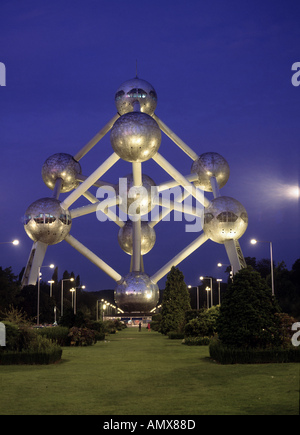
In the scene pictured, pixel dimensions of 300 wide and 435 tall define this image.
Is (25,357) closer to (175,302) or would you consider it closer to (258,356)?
(258,356)

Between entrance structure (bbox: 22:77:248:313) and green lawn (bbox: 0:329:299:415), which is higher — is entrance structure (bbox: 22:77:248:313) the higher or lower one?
the higher one

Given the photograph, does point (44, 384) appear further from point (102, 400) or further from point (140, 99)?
point (140, 99)

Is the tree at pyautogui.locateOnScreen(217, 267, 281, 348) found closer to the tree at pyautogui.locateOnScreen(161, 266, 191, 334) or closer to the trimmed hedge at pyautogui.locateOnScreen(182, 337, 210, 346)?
the trimmed hedge at pyautogui.locateOnScreen(182, 337, 210, 346)

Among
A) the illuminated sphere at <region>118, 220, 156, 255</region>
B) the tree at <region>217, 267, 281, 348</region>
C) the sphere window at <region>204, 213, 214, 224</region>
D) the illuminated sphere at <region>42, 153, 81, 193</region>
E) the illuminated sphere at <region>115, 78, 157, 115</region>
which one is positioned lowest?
the tree at <region>217, 267, 281, 348</region>

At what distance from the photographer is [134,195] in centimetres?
Result: 4703

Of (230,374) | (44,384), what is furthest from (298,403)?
(44,384)

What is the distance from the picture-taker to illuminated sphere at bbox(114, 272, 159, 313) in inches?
1801

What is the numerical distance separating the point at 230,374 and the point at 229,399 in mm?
4581

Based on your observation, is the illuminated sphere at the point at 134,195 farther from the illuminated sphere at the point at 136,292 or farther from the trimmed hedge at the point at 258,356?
the trimmed hedge at the point at 258,356

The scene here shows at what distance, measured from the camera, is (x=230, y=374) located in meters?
16.0

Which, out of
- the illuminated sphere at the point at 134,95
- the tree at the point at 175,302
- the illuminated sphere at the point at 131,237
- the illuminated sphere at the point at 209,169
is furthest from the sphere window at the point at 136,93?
the tree at the point at 175,302

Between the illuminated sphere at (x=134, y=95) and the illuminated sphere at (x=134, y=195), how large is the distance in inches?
239

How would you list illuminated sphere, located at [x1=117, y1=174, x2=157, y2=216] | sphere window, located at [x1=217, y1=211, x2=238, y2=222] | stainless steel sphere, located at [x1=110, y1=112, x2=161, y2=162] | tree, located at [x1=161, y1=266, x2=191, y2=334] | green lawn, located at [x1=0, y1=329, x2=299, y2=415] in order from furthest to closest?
1. illuminated sphere, located at [x1=117, y1=174, x2=157, y2=216]
2. tree, located at [x1=161, y1=266, x2=191, y2=334]
3. sphere window, located at [x1=217, y1=211, x2=238, y2=222]
4. stainless steel sphere, located at [x1=110, y1=112, x2=161, y2=162]
5. green lawn, located at [x1=0, y1=329, x2=299, y2=415]

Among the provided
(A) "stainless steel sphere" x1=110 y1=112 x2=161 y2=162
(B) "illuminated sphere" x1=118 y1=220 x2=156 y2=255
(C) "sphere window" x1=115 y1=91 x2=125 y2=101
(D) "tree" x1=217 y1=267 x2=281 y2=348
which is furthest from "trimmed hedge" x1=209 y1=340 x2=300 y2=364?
(B) "illuminated sphere" x1=118 y1=220 x2=156 y2=255
